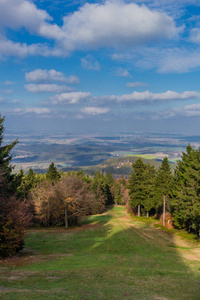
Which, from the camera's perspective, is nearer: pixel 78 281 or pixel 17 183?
pixel 78 281

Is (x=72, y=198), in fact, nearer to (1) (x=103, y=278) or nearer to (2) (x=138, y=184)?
(2) (x=138, y=184)

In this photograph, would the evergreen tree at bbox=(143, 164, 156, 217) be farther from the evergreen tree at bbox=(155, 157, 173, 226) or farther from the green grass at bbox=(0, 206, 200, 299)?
the green grass at bbox=(0, 206, 200, 299)

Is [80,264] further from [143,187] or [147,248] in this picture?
[143,187]

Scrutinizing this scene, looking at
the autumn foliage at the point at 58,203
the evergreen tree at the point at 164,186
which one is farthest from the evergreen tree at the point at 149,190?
the autumn foliage at the point at 58,203

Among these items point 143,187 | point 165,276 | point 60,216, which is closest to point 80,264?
point 165,276

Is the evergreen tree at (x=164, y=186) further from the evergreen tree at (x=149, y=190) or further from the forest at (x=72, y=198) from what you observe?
the evergreen tree at (x=149, y=190)

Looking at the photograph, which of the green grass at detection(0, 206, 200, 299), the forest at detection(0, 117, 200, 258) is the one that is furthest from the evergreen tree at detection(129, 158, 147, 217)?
the green grass at detection(0, 206, 200, 299)

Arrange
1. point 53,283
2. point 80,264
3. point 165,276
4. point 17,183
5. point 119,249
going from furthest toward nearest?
point 17,183 < point 119,249 < point 80,264 < point 165,276 < point 53,283

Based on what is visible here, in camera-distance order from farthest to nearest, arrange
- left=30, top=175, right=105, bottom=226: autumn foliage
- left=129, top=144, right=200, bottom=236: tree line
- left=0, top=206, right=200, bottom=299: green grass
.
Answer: left=30, top=175, right=105, bottom=226: autumn foliage → left=129, top=144, right=200, bottom=236: tree line → left=0, top=206, right=200, bottom=299: green grass
